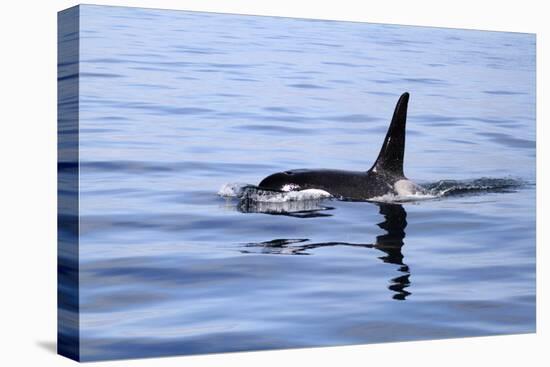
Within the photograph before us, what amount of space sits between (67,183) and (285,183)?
263 cm

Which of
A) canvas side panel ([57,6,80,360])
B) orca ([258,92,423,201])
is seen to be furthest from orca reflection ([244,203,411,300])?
canvas side panel ([57,6,80,360])

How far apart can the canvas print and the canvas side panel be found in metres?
0.03

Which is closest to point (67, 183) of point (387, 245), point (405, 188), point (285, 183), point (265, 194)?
point (265, 194)

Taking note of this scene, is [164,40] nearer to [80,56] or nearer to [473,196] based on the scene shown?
[80,56]

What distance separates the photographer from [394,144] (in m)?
15.3

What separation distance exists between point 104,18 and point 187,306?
3.07 meters

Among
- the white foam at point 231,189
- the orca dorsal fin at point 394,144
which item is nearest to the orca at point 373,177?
the orca dorsal fin at point 394,144

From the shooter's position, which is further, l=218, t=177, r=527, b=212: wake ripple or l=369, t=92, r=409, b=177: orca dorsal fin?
l=369, t=92, r=409, b=177: orca dorsal fin

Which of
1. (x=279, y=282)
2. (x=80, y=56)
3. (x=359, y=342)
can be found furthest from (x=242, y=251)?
(x=80, y=56)

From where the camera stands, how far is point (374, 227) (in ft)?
49.1

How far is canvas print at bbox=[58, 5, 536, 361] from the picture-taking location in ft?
43.8

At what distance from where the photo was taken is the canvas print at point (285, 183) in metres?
13.4

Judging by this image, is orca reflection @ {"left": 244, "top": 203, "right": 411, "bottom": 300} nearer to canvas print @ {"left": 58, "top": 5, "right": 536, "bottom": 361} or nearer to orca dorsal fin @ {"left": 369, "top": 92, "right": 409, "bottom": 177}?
canvas print @ {"left": 58, "top": 5, "right": 536, "bottom": 361}

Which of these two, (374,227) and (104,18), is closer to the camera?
(104,18)
